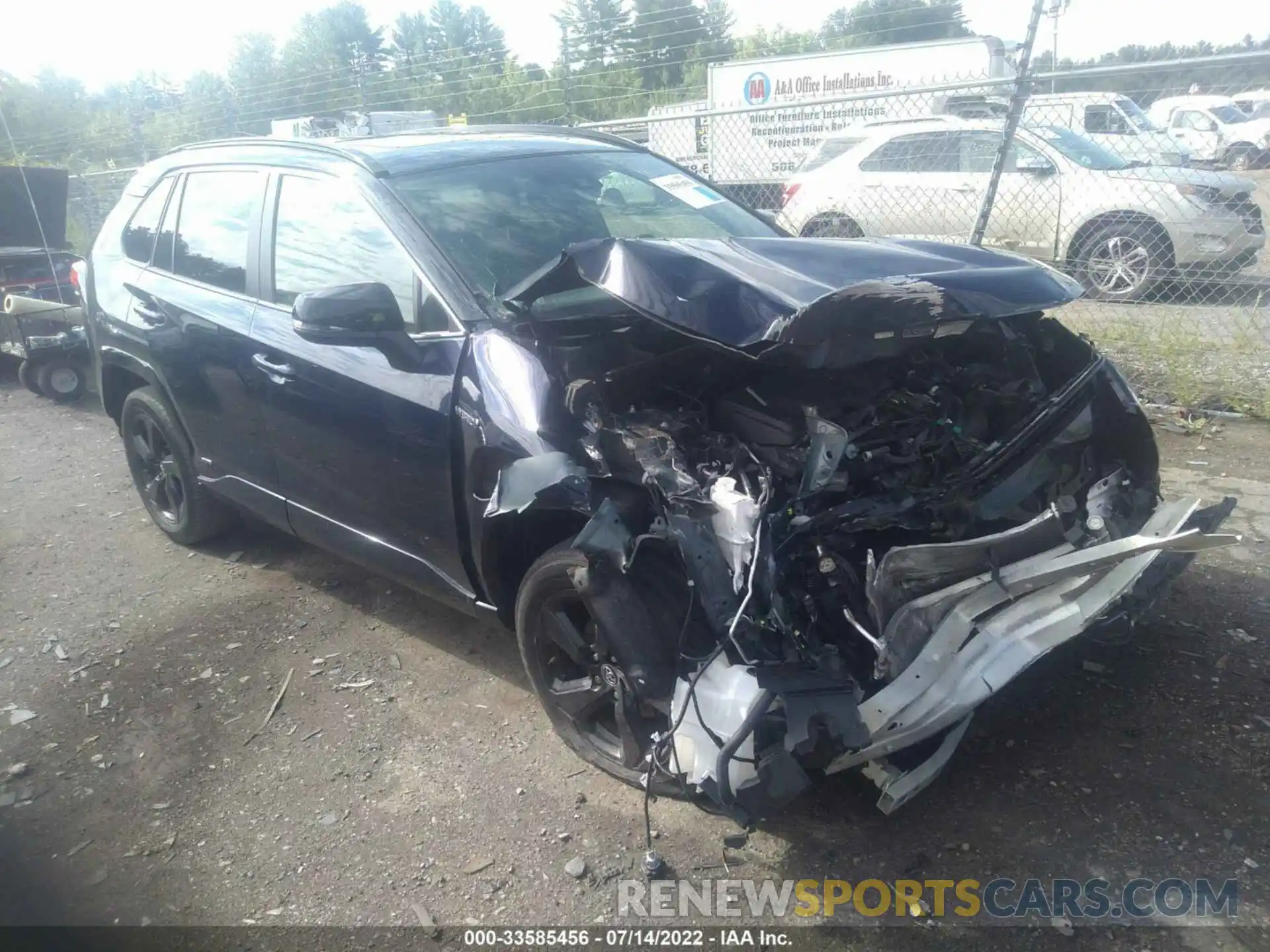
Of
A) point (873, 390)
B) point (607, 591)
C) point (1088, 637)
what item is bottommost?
point (1088, 637)

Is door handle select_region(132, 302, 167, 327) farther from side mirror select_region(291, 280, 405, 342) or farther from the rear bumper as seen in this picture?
the rear bumper

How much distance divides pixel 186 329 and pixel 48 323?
5.78 m

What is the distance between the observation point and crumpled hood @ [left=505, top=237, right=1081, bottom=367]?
2570 millimetres

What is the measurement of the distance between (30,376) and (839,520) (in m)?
8.93

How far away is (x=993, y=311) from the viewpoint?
2779mm

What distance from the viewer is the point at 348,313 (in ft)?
10.1

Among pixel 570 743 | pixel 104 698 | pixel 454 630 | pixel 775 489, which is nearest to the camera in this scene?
pixel 775 489

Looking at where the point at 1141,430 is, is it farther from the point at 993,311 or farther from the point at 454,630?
the point at 454,630

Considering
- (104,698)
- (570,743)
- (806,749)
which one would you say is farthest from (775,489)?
(104,698)

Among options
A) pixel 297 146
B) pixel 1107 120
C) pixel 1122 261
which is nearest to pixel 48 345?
pixel 297 146

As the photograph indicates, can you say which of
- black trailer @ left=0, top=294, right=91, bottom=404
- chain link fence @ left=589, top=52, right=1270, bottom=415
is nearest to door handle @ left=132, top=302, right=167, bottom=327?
chain link fence @ left=589, top=52, right=1270, bottom=415

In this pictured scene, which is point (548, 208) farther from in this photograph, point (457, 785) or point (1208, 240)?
point (1208, 240)

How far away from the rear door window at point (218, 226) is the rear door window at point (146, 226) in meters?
0.23
